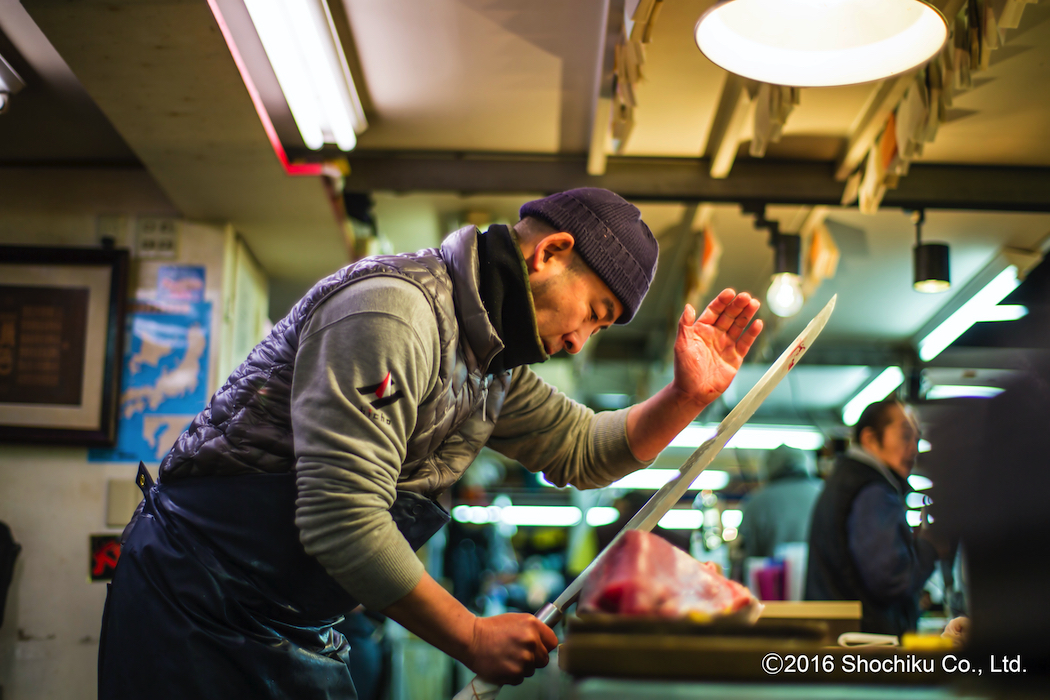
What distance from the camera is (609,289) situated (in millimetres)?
1722

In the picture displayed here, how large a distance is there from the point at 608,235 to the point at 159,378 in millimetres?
2583

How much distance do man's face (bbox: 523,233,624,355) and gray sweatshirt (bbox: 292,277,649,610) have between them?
320 mm

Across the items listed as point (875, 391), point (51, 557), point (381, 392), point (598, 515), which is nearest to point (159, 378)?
point (51, 557)

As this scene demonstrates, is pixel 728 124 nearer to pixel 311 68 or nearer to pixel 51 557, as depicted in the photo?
pixel 311 68

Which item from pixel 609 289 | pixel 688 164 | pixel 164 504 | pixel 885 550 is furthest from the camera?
pixel 688 164

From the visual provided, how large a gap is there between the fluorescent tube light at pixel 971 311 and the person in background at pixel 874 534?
1.22 m

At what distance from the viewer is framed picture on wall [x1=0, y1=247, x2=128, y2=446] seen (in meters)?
3.21

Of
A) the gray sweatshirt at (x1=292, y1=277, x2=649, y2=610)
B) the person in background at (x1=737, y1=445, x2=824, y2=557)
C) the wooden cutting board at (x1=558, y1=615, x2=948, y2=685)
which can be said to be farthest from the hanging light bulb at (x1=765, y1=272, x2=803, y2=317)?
the wooden cutting board at (x1=558, y1=615, x2=948, y2=685)

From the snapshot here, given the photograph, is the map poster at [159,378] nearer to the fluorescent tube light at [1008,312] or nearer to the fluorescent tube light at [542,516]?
the fluorescent tube light at [1008,312]

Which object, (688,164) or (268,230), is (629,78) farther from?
(268,230)

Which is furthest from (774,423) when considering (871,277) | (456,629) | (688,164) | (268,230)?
(456,629)

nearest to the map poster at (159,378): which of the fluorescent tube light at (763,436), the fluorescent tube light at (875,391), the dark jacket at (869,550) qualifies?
the dark jacket at (869,550)

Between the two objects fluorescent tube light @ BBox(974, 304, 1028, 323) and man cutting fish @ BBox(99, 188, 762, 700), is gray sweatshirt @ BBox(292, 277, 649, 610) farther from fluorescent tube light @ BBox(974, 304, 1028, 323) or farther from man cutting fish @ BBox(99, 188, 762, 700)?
fluorescent tube light @ BBox(974, 304, 1028, 323)

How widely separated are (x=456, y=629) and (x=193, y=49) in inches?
77.2
